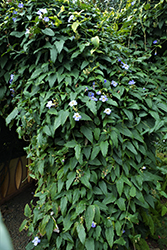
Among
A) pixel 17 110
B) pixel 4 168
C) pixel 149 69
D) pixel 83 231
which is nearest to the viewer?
pixel 83 231

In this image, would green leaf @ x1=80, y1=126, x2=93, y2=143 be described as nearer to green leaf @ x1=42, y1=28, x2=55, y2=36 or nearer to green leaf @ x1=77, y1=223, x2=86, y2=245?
green leaf @ x1=77, y1=223, x2=86, y2=245

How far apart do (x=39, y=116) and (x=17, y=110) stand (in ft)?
0.74

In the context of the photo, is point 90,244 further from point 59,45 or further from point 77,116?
point 59,45

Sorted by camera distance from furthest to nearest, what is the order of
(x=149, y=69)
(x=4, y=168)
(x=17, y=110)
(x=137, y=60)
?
(x=4, y=168) < (x=149, y=69) < (x=137, y=60) < (x=17, y=110)

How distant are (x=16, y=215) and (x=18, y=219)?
3.3 inches

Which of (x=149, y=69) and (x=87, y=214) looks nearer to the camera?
(x=87, y=214)

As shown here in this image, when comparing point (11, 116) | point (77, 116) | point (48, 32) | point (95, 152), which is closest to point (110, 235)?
point (95, 152)

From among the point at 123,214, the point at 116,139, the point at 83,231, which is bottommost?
the point at 123,214

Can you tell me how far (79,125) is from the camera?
138 cm

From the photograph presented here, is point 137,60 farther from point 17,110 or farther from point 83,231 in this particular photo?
point 83,231

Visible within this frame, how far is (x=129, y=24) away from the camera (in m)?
1.94

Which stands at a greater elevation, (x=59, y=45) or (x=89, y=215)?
(x=59, y=45)

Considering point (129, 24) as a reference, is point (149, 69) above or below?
below

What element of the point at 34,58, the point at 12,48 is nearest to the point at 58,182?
the point at 34,58
